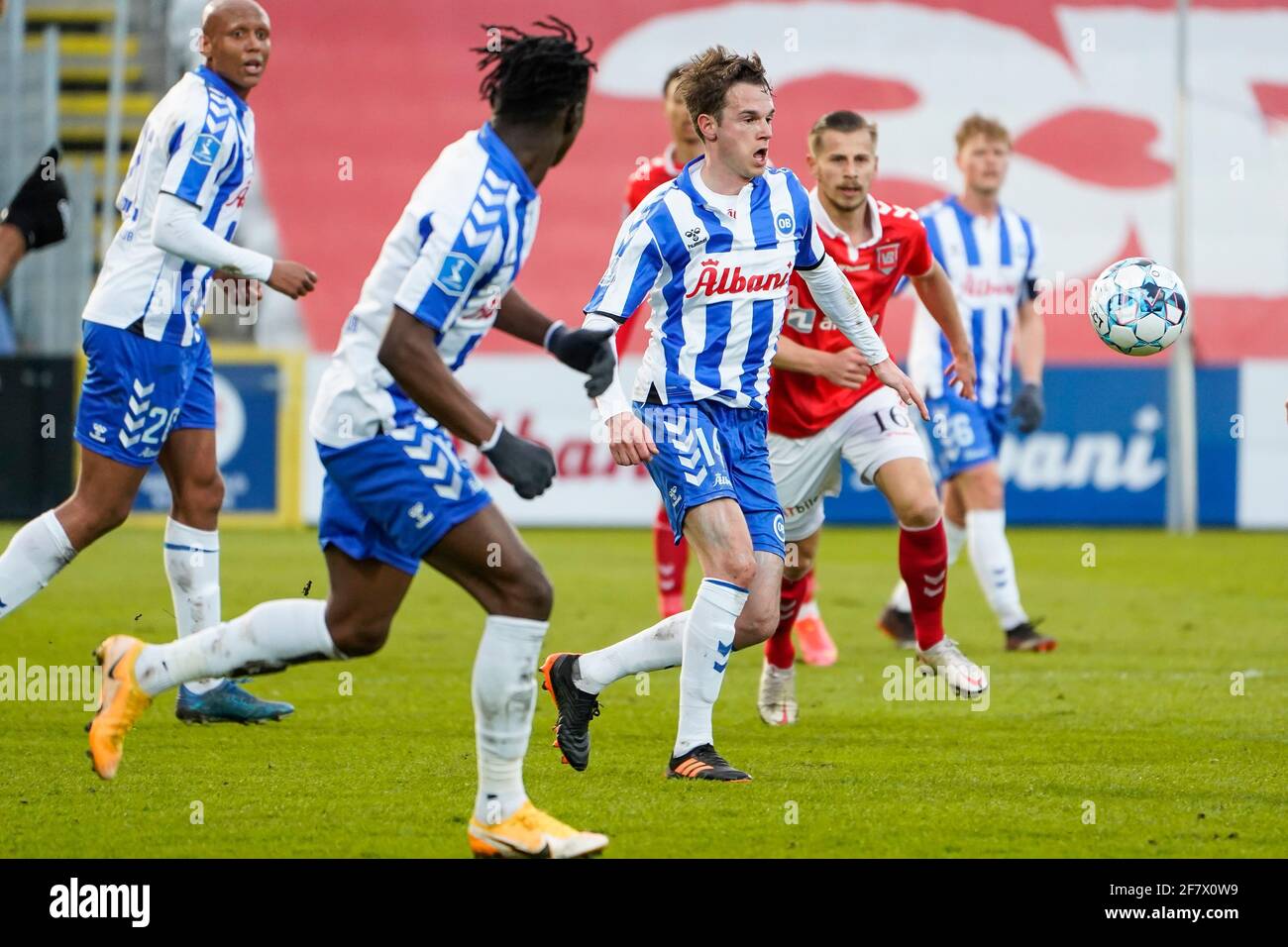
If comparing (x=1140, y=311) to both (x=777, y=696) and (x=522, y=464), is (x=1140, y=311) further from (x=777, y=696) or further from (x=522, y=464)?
(x=522, y=464)

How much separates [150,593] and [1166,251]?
15.2 metres

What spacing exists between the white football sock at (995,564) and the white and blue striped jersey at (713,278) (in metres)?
3.78

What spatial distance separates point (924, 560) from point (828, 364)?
962 mm

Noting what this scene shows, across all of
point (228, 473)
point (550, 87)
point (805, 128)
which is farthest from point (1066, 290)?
point (550, 87)

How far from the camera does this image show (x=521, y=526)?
17.8 metres

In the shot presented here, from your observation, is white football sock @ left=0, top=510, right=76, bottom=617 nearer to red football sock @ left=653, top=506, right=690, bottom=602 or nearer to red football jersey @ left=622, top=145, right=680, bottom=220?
red football jersey @ left=622, top=145, right=680, bottom=220

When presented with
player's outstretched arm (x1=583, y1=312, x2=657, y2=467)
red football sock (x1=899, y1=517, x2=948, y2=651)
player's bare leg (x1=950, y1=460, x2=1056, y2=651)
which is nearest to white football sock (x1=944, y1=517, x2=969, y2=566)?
player's bare leg (x1=950, y1=460, x2=1056, y2=651)

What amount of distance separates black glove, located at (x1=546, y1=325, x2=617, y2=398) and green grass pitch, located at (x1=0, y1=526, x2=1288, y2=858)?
1.19 metres

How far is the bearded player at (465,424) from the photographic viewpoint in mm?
4191

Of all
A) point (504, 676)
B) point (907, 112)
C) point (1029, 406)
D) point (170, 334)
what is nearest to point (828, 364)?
point (170, 334)

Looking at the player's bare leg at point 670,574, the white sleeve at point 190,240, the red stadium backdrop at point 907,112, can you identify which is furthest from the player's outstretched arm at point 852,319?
the red stadium backdrop at point 907,112

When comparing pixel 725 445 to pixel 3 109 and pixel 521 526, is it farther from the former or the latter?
pixel 3 109
